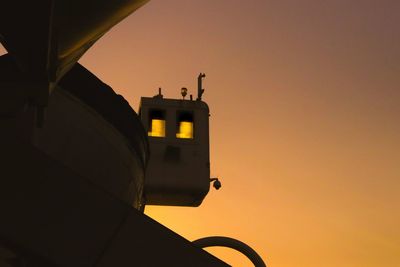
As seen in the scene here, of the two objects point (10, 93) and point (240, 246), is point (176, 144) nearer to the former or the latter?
point (240, 246)

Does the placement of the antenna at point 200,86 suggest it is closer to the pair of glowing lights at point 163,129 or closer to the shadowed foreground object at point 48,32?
the pair of glowing lights at point 163,129

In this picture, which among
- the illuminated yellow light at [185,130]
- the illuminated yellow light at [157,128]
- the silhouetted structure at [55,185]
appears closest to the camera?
the silhouetted structure at [55,185]

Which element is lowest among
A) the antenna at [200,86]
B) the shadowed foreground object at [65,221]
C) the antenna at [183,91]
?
the shadowed foreground object at [65,221]

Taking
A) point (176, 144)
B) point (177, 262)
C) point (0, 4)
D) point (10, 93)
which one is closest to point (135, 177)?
point (177, 262)

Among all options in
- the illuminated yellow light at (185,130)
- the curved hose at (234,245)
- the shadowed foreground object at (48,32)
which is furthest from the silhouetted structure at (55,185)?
the illuminated yellow light at (185,130)

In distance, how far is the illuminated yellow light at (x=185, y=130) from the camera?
26.8 metres

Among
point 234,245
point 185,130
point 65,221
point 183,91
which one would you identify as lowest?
point 65,221

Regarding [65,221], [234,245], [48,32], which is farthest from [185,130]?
[48,32]

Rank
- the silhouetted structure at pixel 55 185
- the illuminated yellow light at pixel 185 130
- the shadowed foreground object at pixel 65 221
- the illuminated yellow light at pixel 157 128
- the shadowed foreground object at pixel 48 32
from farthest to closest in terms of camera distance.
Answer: the illuminated yellow light at pixel 185 130 < the illuminated yellow light at pixel 157 128 < the shadowed foreground object at pixel 65 221 < the silhouetted structure at pixel 55 185 < the shadowed foreground object at pixel 48 32

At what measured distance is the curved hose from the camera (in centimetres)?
1188

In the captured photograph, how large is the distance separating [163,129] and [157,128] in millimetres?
313

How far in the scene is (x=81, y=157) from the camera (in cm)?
1021

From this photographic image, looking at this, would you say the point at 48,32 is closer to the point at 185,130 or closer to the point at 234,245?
the point at 234,245

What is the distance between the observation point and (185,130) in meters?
27.0
